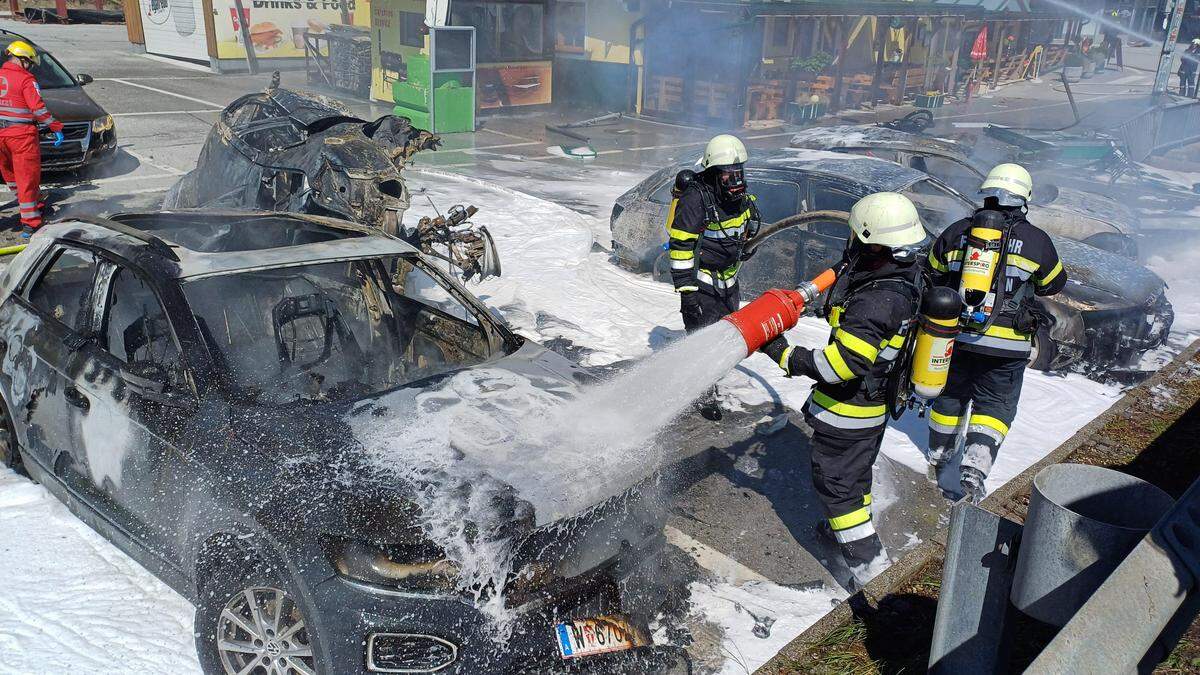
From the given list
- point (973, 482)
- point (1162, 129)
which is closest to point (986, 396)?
point (973, 482)

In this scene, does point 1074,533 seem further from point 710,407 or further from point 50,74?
point 50,74

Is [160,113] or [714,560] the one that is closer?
[714,560]

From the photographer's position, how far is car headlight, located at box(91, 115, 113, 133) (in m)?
10.9

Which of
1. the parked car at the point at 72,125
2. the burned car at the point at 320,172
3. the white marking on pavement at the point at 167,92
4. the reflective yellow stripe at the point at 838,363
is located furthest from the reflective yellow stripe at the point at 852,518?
the white marking on pavement at the point at 167,92

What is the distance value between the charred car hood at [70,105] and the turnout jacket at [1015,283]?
10237 millimetres

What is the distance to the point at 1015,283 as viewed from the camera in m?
5.00

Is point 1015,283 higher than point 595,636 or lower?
higher

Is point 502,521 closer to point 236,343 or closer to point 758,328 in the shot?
point 758,328

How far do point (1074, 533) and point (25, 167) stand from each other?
9.68m

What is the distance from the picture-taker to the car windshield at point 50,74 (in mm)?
11422

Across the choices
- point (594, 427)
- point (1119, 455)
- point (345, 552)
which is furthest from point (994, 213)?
point (345, 552)

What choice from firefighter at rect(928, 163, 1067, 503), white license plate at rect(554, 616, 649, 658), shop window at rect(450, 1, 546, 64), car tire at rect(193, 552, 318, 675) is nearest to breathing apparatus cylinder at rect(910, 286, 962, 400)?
firefighter at rect(928, 163, 1067, 503)

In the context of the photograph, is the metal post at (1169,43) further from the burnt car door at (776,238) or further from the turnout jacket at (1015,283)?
the turnout jacket at (1015,283)

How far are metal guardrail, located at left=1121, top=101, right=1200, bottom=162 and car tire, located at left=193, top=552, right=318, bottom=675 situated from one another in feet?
52.9
